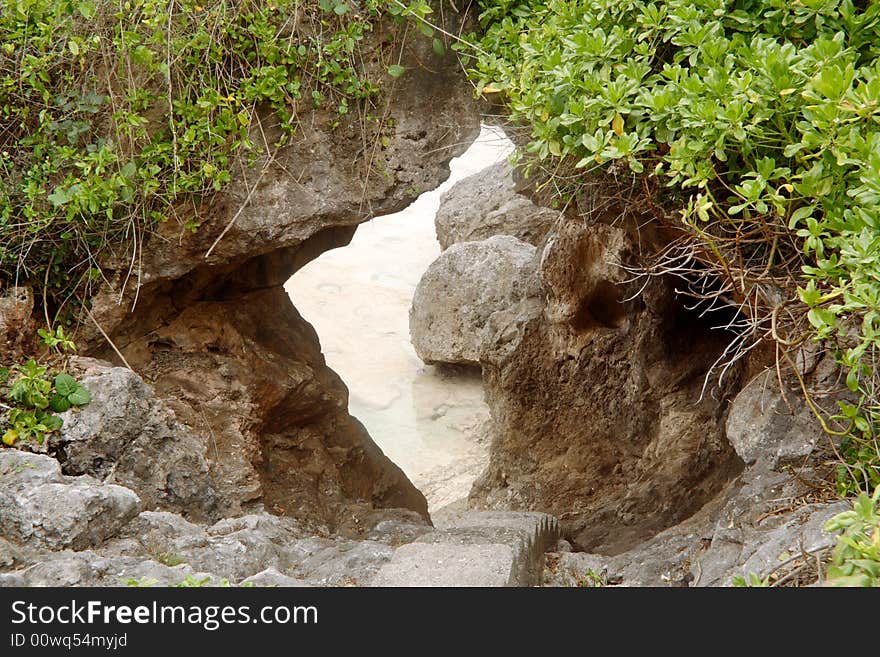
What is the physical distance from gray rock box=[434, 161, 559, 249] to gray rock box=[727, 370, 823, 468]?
6.76 m

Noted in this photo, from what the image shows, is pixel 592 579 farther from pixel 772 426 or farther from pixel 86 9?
pixel 86 9

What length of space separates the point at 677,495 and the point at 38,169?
4.86 meters

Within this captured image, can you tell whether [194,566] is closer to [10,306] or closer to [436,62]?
[10,306]

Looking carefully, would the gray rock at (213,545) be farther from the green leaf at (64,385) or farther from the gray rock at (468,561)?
the green leaf at (64,385)

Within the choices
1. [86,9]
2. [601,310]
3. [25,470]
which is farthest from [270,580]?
[601,310]

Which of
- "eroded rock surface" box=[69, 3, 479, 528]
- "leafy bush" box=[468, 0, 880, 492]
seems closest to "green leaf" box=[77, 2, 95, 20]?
"eroded rock surface" box=[69, 3, 479, 528]

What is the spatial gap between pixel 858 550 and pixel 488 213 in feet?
32.1

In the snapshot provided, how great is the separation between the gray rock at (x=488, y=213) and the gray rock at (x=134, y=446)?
7.00m

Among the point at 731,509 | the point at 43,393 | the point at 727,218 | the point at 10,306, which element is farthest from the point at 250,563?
the point at 727,218

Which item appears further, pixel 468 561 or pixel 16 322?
pixel 16 322

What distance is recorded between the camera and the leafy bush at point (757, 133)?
8.96ft

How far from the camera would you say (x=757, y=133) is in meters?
3.03

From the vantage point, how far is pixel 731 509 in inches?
145

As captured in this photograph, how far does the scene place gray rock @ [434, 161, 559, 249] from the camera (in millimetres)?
10875
